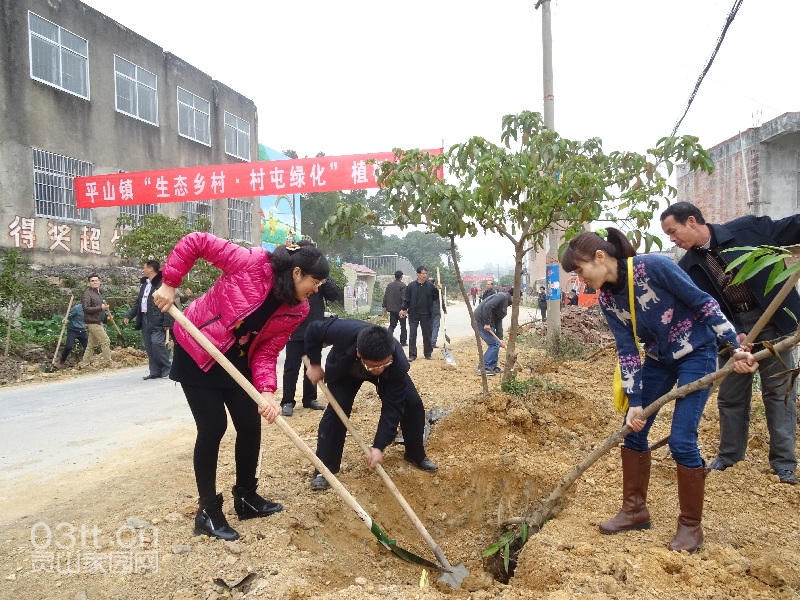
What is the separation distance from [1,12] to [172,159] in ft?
18.5

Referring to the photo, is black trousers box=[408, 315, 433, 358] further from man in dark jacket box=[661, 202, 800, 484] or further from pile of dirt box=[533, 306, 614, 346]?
man in dark jacket box=[661, 202, 800, 484]

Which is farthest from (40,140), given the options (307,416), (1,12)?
(307,416)

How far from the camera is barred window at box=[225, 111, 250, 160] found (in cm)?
2045

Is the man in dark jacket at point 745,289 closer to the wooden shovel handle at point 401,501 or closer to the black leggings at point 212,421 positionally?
the wooden shovel handle at point 401,501

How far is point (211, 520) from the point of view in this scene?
3.07 meters

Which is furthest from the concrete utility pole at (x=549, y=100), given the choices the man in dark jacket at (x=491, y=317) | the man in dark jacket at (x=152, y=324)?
the man in dark jacket at (x=152, y=324)

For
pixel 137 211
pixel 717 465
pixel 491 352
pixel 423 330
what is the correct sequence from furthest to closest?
pixel 137 211
pixel 423 330
pixel 491 352
pixel 717 465

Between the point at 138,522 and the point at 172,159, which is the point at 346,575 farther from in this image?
the point at 172,159

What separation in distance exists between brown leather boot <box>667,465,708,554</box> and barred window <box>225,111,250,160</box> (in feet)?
64.8

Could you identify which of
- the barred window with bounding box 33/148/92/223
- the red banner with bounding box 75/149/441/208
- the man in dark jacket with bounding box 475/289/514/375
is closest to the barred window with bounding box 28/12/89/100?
the barred window with bounding box 33/148/92/223

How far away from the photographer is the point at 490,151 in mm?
4375

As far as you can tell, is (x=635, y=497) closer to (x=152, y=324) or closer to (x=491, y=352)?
(x=491, y=352)

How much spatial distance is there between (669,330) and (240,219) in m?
19.5

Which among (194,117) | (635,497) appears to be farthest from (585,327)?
(194,117)
